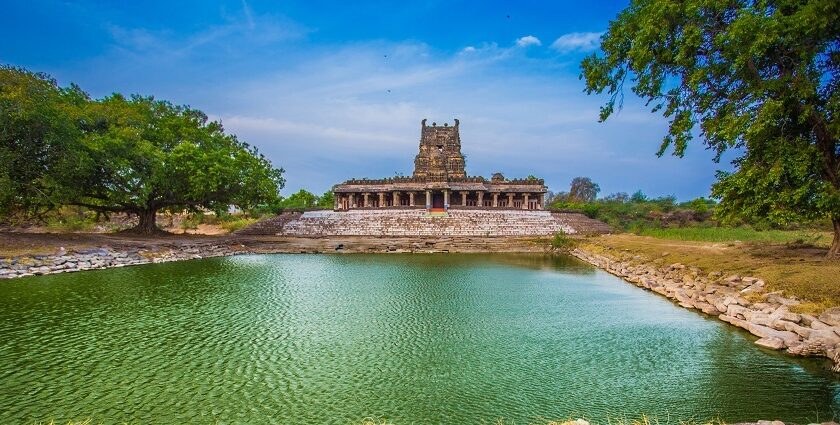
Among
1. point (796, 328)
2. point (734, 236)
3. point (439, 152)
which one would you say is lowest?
point (796, 328)

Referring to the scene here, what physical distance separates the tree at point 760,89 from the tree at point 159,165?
23.6 metres

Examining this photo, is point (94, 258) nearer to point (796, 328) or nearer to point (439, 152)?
point (796, 328)

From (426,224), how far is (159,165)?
19.3 meters

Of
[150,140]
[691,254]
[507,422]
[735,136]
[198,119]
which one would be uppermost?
[198,119]

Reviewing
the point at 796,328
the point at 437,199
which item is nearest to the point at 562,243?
the point at 437,199

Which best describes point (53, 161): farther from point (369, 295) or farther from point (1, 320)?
point (369, 295)

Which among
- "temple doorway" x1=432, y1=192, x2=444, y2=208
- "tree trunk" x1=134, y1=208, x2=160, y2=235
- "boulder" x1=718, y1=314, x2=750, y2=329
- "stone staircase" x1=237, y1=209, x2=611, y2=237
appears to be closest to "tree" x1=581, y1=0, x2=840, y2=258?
"boulder" x1=718, y1=314, x2=750, y2=329

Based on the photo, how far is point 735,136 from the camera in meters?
11.7

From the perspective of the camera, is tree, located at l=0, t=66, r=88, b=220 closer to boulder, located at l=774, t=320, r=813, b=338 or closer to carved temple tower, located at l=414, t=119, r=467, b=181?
boulder, located at l=774, t=320, r=813, b=338

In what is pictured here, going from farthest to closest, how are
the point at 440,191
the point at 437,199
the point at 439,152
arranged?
1. the point at 439,152
2. the point at 437,199
3. the point at 440,191

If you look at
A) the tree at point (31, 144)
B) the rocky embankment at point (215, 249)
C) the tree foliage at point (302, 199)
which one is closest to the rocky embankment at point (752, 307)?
the rocky embankment at point (215, 249)

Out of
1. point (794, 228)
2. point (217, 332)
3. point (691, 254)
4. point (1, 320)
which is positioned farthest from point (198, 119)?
point (794, 228)

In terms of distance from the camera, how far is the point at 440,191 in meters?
45.2

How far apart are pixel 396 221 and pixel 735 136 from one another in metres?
27.5
